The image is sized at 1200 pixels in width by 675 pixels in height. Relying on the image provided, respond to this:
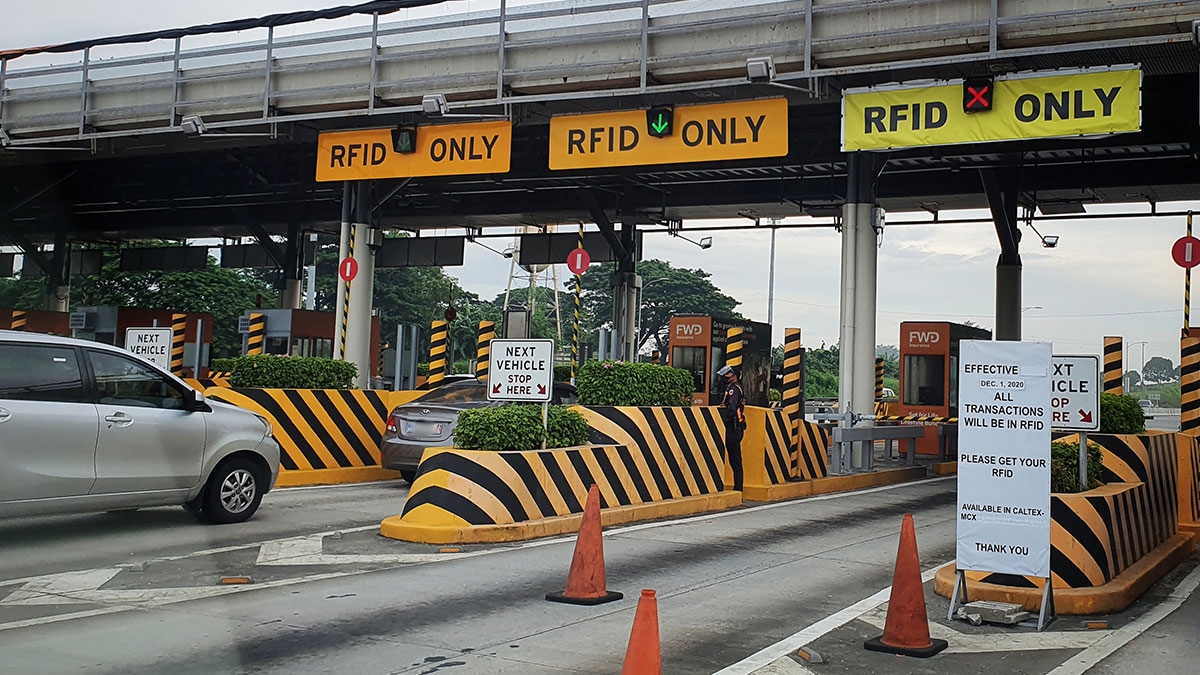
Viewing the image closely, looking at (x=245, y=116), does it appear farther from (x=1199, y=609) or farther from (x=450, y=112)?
(x=1199, y=609)

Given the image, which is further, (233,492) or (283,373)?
(283,373)

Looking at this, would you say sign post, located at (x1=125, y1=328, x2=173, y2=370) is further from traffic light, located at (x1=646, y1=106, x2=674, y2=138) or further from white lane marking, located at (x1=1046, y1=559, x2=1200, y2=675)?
white lane marking, located at (x1=1046, y1=559, x2=1200, y2=675)

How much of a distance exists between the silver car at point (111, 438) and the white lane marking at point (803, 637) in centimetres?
584

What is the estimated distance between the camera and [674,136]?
1770cm

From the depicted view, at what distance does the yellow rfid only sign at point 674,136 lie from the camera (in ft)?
55.8

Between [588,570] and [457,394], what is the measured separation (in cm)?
683

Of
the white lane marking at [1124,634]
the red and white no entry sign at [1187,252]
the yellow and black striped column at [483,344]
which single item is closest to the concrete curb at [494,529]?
the white lane marking at [1124,634]

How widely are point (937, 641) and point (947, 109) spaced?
10345 millimetres

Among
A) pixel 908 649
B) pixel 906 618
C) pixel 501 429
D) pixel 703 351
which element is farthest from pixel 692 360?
pixel 908 649

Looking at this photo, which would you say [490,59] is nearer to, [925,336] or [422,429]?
[422,429]

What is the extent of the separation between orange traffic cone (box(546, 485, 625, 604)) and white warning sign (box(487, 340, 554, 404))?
3565 millimetres

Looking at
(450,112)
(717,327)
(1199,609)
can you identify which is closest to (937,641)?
(1199,609)

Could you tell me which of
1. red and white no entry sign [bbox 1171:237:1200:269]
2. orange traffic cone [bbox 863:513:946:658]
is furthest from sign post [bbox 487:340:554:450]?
red and white no entry sign [bbox 1171:237:1200:269]

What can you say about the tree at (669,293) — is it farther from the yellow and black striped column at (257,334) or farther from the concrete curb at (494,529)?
the concrete curb at (494,529)
